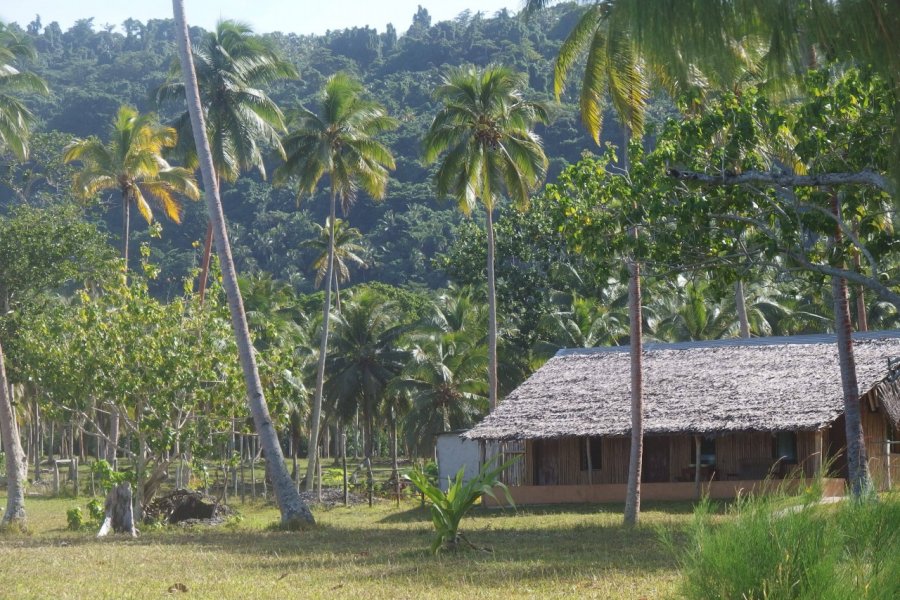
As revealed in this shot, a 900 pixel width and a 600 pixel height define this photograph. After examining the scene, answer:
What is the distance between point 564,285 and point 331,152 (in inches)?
597

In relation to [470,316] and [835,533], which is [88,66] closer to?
[470,316]

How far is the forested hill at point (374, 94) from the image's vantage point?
8219cm

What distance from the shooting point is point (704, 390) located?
1104 inches

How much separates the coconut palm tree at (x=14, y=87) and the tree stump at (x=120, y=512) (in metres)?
9.53

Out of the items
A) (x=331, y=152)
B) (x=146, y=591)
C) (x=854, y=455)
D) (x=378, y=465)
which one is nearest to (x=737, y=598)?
(x=146, y=591)

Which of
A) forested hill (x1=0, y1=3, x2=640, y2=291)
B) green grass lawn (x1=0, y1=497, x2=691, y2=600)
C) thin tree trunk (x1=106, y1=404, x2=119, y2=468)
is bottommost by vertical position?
green grass lawn (x1=0, y1=497, x2=691, y2=600)

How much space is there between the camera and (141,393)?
22797 millimetres

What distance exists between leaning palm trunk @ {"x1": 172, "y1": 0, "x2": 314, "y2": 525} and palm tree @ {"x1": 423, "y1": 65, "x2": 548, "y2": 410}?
444 inches

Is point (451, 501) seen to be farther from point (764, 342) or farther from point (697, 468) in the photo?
point (764, 342)

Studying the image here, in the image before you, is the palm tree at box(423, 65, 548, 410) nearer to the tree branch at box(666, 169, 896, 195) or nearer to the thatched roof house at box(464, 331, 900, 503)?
the thatched roof house at box(464, 331, 900, 503)

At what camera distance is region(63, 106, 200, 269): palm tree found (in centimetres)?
3278

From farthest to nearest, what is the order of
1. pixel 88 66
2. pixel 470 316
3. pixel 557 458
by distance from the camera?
pixel 88 66 < pixel 470 316 < pixel 557 458


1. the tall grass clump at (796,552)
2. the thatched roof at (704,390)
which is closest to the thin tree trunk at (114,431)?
the thatched roof at (704,390)

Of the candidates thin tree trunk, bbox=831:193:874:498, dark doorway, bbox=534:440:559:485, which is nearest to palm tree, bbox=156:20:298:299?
dark doorway, bbox=534:440:559:485
